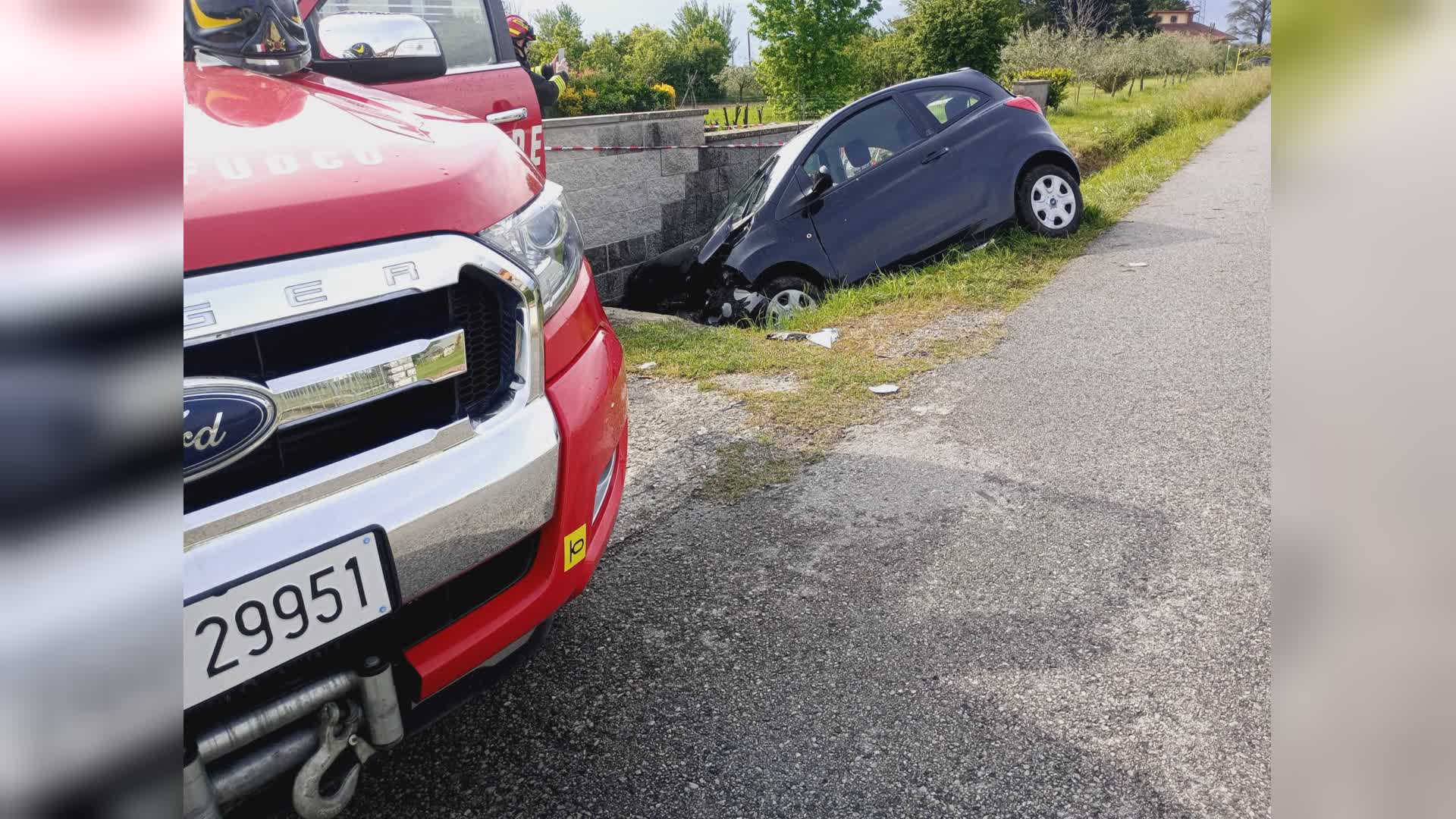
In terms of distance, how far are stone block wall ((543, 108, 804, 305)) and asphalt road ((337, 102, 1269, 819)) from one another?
485 cm

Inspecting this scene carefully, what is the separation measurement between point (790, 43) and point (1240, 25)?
24.9 meters

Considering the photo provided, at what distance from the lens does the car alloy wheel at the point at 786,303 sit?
23.8 feet

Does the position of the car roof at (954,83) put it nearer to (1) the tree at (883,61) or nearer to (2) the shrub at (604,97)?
(2) the shrub at (604,97)

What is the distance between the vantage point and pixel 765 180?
25.5ft

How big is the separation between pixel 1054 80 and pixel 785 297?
19493 mm

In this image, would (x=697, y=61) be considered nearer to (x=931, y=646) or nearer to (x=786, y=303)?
(x=786, y=303)

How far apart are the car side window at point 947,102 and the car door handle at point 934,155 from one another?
247 millimetres

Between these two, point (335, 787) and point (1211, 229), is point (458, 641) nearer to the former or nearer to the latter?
point (335, 787)

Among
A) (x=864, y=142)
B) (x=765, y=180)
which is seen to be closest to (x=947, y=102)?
(x=864, y=142)

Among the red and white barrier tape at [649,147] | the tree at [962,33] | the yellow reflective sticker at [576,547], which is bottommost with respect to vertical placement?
the yellow reflective sticker at [576,547]

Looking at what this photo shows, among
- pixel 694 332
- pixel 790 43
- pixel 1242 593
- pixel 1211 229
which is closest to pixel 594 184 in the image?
pixel 694 332

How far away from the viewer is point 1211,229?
8.15 m

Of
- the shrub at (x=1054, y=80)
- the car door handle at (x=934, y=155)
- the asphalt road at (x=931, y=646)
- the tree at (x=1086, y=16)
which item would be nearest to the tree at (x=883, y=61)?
the shrub at (x=1054, y=80)
